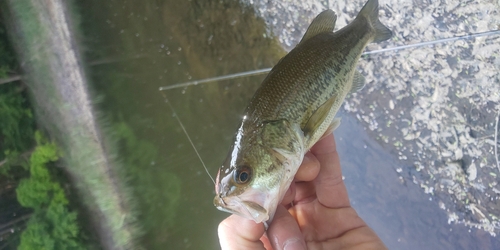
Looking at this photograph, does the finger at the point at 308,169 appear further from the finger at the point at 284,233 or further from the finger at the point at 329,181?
the finger at the point at 284,233

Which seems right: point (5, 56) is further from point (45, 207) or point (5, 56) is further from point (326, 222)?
point (326, 222)

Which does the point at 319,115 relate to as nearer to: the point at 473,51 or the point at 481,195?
the point at 473,51

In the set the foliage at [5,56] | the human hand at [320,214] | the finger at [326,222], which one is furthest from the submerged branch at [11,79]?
the finger at [326,222]

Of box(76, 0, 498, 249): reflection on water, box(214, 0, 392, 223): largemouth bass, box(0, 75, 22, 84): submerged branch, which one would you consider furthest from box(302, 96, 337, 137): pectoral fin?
box(0, 75, 22, 84): submerged branch

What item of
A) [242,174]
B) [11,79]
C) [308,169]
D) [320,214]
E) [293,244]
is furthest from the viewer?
[11,79]

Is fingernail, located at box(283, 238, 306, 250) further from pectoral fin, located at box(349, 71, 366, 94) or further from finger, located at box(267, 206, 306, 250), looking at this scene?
pectoral fin, located at box(349, 71, 366, 94)

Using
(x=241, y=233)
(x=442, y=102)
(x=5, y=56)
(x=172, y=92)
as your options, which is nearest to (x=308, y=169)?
(x=241, y=233)
